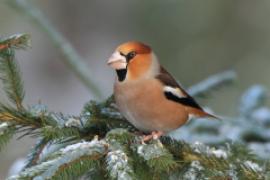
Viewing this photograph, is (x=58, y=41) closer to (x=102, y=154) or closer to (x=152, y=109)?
(x=152, y=109)

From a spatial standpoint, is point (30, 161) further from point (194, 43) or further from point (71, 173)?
point (194, 43)

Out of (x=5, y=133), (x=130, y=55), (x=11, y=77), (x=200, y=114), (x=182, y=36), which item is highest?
(x=182, y=36)

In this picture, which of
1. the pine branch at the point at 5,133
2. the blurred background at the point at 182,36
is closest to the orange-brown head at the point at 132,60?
the pine branch at the point at 5,133

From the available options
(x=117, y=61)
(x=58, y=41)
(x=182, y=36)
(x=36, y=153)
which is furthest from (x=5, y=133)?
(x=182, y=36)

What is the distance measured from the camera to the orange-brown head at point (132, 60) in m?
2.99

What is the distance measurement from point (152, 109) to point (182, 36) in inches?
221

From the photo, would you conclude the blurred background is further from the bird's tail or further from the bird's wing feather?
the bird's wing feather

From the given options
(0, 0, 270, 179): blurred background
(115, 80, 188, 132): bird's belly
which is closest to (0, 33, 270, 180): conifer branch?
(115, 80, 188, 132): bird's belly

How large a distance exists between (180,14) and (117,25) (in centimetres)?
141

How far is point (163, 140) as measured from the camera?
252 cm

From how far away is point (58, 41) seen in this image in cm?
333

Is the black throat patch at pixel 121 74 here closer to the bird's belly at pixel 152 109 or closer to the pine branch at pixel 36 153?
the bird's belly at pixel 152 109

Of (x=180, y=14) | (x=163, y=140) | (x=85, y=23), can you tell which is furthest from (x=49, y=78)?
(x=163, y=140)

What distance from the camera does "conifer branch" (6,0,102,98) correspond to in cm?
321
